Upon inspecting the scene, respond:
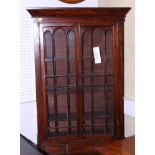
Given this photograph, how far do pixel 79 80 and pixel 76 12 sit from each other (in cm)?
70

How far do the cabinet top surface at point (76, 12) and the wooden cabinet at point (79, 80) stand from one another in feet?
0.03

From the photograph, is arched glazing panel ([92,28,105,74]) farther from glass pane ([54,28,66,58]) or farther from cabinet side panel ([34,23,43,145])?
cabinet side panel ([34,23,43,145])

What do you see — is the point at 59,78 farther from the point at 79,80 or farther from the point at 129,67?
the point at 129,67

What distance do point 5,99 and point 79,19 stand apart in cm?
208

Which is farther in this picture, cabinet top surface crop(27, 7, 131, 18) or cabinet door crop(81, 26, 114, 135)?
cabinet door crop(81, 26, 114, 135)

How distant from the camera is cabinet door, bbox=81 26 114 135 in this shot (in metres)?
2.81

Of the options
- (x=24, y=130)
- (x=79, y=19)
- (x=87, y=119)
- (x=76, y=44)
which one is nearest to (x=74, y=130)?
(x=87, y=119)

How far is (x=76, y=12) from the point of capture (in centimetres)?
266

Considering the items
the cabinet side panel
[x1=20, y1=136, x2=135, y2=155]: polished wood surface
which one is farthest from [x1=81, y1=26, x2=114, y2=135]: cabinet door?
[x1=20, y1=136, x2=135, y2=155]: polished wood surface

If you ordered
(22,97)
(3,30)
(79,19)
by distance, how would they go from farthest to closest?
1. (22,97)
2. (79,19)
3. (3,30)

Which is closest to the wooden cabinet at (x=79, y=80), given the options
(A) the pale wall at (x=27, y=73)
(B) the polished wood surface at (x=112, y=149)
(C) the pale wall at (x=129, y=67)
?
(C) the pale wall at (x=129, y=67)

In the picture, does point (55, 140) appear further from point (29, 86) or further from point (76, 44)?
point (76, 44)
